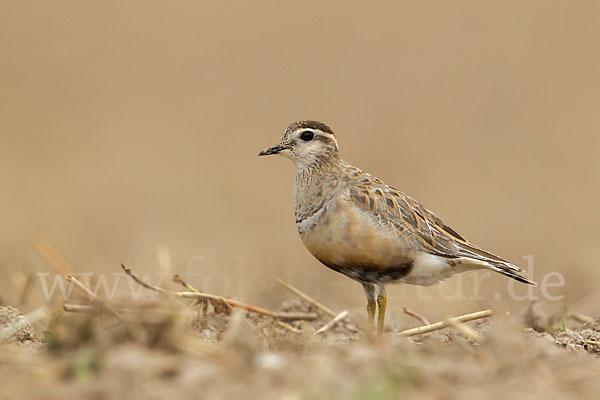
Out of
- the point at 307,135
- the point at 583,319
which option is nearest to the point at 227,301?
the point at 307,135

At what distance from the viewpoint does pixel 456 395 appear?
3799 mm

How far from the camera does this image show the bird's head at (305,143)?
7.51 metres

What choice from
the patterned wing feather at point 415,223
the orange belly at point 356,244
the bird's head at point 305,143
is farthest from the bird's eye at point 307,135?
the orange belly at point 356,244

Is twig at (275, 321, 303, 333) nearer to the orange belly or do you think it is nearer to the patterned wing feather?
the orange belly

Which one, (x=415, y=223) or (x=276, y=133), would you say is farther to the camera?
(x=276, y=133)

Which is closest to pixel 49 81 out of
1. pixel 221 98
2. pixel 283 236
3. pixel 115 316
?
pixel 221 98

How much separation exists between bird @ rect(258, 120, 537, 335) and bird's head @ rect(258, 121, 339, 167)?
25mm

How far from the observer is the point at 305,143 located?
7574 millimetres

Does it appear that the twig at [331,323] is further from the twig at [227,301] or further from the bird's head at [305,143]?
the bird's head at [305,143]

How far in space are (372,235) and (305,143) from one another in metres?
1.32

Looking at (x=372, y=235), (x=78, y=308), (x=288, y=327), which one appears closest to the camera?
(x=78, y=308)

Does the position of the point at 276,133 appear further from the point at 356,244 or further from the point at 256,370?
the point at 256,370

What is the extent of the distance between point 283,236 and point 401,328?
5.82 metres

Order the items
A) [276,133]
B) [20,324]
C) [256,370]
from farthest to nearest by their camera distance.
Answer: [276,133], [20,324], [256,370]
